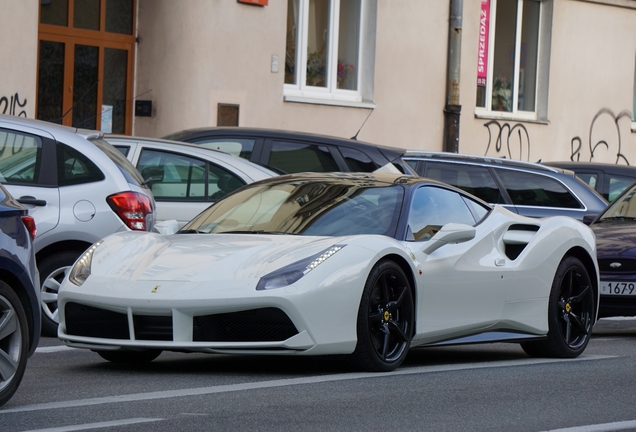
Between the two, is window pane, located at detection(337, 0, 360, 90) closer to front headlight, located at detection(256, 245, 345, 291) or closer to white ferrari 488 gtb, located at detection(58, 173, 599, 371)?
white ferrari 488 gtb, located at detection(58, 173, 599, 371)

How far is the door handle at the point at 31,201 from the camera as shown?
9.41 meters

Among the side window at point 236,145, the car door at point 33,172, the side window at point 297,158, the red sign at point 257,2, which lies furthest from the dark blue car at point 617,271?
the red sign at point 257,2

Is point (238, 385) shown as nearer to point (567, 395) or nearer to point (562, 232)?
point (567, 395)

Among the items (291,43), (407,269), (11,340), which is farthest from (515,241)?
(291,43)

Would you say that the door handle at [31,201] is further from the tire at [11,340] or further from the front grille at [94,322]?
the tire at [11,340]

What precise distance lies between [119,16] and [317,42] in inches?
149

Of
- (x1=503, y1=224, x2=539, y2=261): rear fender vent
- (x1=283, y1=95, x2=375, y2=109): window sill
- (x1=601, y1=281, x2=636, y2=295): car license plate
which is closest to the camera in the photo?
(x1=503, y1=224, x2=539, y2=261): rear fender vent

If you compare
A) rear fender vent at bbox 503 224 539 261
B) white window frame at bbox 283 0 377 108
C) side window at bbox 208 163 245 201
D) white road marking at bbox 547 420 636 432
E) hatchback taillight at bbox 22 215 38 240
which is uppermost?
white window frame at bbox 283 0 377 108

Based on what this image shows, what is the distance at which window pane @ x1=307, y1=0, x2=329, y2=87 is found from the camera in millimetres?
21703

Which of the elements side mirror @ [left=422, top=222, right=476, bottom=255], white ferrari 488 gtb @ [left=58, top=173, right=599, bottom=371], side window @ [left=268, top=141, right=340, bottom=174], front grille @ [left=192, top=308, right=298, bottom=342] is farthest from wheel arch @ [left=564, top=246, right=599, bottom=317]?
side window @ [left=268, top=141, right=340, bottom=174]

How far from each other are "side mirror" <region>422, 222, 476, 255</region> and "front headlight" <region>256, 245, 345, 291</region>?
3.20ft

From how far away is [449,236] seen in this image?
814 centimetres

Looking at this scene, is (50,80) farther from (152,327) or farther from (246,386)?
(246,386)

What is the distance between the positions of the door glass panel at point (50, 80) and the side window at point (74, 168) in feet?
30.5
